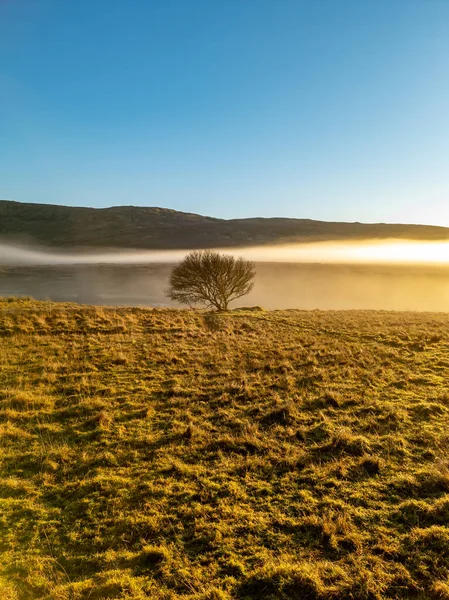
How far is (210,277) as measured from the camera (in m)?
38.2

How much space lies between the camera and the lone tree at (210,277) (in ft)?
125

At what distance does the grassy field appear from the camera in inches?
150

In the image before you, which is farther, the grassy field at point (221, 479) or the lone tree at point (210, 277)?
the lone tree at point (210, 277)

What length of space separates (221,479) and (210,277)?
33.1 meters

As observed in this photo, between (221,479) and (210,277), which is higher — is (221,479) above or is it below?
below

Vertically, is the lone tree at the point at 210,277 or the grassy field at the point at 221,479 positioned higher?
the lone tree at the point at 210,277

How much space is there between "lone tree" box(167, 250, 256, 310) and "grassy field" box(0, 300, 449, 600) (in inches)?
1032

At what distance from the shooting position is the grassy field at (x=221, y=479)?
12.5 ft

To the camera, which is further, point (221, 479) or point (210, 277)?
point (210, 277)

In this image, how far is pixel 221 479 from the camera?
5648 mm

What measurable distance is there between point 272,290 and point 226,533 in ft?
380

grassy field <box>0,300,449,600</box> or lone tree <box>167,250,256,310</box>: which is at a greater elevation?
lone tree <box>167,250,256,310</box>

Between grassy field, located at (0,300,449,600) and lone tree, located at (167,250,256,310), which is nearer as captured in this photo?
grassy field, located at (0,300,449,600)

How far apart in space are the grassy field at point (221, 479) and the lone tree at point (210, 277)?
2622 centimetres
